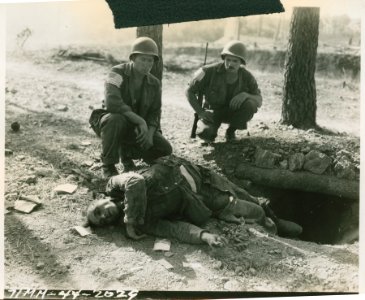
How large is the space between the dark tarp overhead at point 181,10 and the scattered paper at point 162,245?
1.58 m

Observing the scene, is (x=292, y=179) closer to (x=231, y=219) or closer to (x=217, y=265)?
(x=231, y=219)

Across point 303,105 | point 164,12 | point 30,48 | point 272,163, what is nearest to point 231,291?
point 272,163

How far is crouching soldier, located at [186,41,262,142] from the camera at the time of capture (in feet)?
12.9

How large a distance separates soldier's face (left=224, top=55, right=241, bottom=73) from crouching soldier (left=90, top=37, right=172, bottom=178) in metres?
0.57

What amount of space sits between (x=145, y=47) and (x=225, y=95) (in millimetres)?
782

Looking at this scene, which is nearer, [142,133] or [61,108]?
[142,133]

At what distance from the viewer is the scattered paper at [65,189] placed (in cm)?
355

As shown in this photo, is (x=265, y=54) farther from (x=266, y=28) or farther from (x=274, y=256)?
(x=274, y=256)

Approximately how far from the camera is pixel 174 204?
330cm

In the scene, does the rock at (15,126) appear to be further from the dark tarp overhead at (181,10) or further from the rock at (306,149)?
the rock at (306,149)

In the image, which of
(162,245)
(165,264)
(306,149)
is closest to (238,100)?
(306,149)

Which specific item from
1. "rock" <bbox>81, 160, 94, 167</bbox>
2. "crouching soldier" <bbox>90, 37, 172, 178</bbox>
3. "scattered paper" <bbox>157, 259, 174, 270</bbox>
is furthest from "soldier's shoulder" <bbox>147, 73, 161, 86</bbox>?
"scattered paper" <bbox>157, 259, 174, 270</bbox>

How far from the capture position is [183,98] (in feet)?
13.2

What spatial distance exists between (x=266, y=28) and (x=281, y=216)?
1.50m
